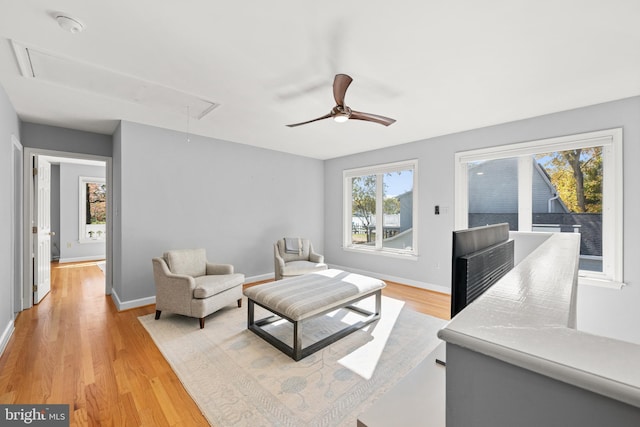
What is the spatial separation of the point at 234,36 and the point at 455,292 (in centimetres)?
205

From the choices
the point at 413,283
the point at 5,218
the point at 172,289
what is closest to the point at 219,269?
the point at 172,289

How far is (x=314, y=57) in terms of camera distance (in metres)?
2.10

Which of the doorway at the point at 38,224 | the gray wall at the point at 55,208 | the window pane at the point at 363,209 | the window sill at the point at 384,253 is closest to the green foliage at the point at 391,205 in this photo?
the window pane at the point at 363,209

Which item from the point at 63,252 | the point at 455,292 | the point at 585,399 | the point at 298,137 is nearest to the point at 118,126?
the point at 298,137

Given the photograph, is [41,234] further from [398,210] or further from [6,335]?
[398,210]

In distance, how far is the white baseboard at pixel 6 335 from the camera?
2451mm

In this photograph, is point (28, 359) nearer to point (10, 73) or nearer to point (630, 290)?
point (10, 73)

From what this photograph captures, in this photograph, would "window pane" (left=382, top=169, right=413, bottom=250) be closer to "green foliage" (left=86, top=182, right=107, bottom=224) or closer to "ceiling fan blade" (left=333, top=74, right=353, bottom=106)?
"ceiling fan blade" (left=333, top=74, right=353, bottom=106)

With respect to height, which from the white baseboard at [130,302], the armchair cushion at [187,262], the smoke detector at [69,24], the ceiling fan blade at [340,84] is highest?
the smoke detector at [69,24]

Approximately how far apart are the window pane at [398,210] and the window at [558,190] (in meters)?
0.90

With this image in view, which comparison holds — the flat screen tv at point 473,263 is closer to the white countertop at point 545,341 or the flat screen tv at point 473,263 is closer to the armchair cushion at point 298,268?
the white countertop at point 545,341

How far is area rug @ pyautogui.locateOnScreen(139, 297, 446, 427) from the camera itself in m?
1.79

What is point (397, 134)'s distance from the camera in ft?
13.5

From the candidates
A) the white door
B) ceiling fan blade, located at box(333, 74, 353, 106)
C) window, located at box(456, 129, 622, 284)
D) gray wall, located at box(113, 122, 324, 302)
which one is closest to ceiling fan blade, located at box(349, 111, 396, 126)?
ceiling fan blade, located at box(333, 74, 353, 106)
